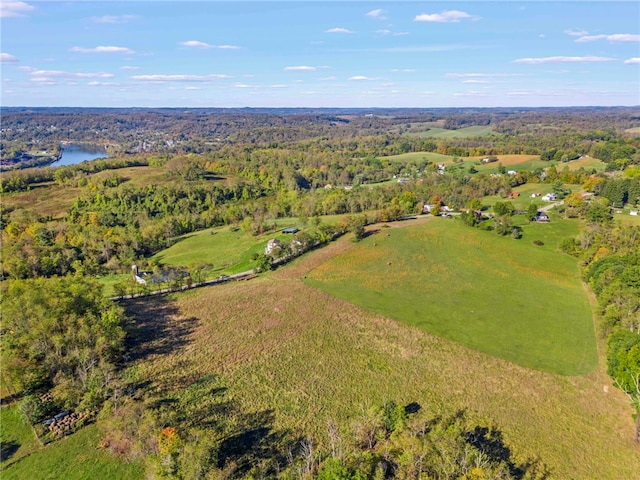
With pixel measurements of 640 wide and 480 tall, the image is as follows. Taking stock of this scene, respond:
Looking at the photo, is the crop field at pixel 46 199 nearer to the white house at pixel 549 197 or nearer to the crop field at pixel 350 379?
the crop field at pixel 350 379

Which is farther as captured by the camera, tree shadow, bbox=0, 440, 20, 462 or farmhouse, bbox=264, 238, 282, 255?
farmhouse, bbox=264, 238, 282, 255

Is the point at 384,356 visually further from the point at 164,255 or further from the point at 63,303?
the point at 164,255

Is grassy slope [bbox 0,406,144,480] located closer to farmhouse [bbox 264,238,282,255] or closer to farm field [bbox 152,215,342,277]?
farm field [bbox 152,215,342,277]

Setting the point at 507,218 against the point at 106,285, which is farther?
the point at 507,218

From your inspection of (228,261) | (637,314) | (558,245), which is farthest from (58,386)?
(558,245)

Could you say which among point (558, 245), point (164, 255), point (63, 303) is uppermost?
point (63, 303)

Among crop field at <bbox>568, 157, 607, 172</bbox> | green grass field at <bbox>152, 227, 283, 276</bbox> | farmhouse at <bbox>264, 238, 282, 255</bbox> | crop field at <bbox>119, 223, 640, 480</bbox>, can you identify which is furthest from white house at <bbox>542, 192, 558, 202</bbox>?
crop field at <bbox>119, 223, 640, 480</bbox>

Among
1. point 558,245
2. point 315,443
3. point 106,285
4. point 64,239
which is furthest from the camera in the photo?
point 64,239

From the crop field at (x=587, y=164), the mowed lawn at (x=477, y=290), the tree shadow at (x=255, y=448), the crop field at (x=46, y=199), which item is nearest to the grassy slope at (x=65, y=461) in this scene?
the tree shadow at (x=255, y=448)
